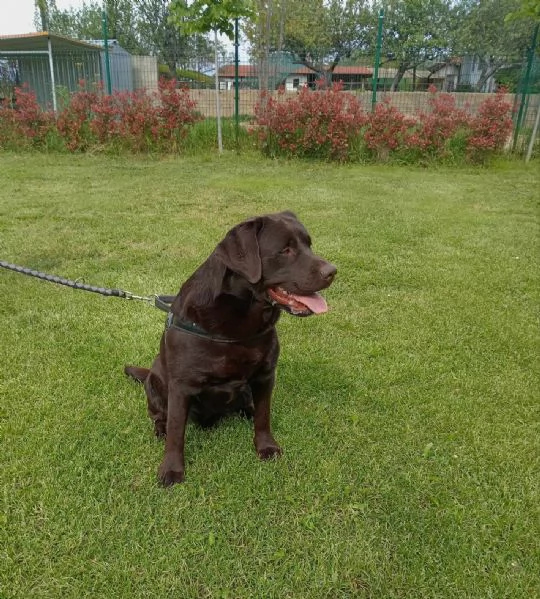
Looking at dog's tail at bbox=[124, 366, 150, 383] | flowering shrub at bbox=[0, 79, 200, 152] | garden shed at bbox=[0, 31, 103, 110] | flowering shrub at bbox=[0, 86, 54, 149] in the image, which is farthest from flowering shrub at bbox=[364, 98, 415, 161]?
dog's tail at bbox=[124, 366, 150, 383]

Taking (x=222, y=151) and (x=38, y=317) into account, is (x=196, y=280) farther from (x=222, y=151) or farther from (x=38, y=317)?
(x=222, y=151)

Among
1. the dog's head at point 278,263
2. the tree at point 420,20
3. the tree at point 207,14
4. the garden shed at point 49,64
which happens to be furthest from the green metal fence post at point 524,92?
the tree at point 420,20

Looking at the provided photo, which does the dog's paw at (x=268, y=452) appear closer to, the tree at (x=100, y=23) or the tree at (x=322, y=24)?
the tree at (x=100, y=23)

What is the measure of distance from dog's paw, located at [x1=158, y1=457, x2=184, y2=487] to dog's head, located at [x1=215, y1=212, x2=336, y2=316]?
91 cm

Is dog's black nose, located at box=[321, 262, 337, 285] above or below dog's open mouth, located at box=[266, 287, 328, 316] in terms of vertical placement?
above

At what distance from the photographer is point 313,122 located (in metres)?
10.8

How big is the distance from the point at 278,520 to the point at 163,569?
19.8 inches

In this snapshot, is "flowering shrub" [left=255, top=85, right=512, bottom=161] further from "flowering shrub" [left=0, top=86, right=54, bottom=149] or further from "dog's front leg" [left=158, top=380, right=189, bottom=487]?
"dog's front leg" [left=158, top=380, right=189, bottom=487]

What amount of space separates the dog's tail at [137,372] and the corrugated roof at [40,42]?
40.3 ft

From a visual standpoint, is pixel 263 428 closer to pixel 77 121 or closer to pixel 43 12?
pixel 77 121

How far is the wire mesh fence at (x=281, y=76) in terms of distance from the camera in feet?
40.0

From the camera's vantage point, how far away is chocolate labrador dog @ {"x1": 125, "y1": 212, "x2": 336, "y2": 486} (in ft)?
6.33

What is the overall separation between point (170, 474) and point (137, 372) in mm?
860

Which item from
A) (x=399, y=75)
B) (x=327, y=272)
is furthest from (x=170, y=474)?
(x=399, y=75)
